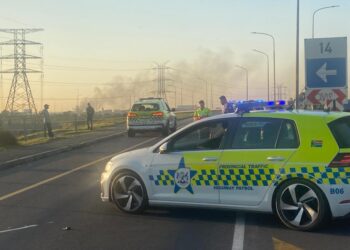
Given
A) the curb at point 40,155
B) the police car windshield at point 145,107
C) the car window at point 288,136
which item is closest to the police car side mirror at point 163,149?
the car window at point 288,136

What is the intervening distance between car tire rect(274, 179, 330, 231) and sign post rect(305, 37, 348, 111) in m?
8.48

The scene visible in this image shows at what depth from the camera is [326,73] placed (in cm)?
1557

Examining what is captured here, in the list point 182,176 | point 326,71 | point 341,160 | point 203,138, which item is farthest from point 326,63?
point 341,160

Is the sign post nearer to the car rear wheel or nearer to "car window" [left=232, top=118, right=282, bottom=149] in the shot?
"car window" [left=232, top=118, right=282, bottom=149]

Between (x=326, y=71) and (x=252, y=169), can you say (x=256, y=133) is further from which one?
(x=326, y=71)

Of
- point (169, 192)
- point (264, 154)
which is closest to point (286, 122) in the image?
point (264, 154)

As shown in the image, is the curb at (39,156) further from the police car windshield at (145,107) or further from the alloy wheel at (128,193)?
the alloy wheel at (128,193)

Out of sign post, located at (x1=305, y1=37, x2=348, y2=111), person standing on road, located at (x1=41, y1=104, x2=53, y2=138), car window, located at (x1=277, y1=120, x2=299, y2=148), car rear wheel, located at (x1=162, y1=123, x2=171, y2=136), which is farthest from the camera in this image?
car rear wheel, located at (x1=162, y1=123, x2=171, y2=136)

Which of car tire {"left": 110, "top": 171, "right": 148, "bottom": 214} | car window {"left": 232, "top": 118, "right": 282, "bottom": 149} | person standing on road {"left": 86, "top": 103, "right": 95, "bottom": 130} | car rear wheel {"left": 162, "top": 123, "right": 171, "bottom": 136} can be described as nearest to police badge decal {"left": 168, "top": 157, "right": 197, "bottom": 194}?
car tire {"left": 110, "top": 171, "right": 148, "bottom": 214}

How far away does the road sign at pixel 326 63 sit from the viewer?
15484 millimetres

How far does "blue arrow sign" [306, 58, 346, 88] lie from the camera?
15.5 metres

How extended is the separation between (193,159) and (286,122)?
1336 millimetres

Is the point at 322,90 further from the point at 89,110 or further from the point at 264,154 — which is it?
the point at 89,110

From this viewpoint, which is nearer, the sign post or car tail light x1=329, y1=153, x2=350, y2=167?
car tail light x1=329, y1=153, x2=350, y2=167
